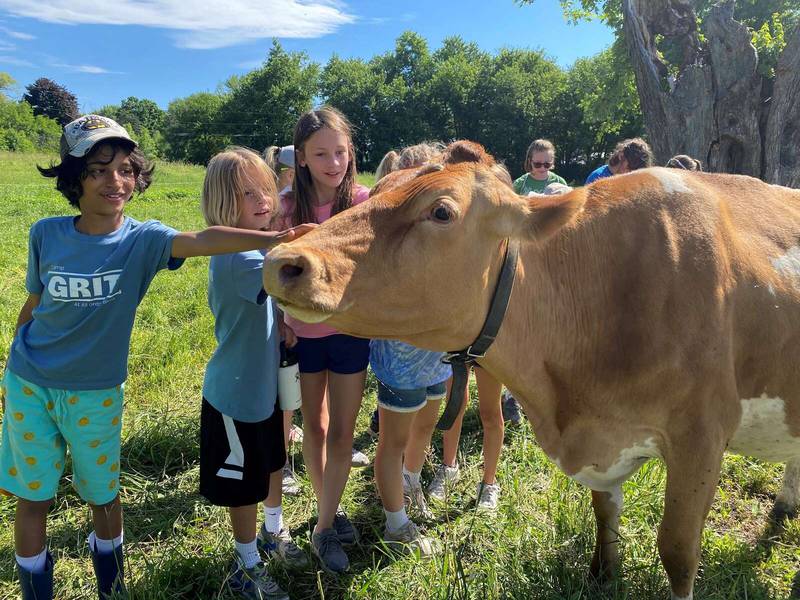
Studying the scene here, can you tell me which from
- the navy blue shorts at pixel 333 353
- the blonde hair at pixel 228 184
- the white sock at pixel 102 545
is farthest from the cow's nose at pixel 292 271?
the white sock at pixel 102 545

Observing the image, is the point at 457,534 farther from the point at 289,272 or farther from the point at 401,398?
the point at 289,272

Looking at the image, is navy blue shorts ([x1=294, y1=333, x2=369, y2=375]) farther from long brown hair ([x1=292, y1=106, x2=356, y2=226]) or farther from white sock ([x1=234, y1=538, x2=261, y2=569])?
white sock ([x1=234, y1=538, x2=261, y2=569])

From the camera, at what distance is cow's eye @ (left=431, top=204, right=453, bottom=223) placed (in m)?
1.86

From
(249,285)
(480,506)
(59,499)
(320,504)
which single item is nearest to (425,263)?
(249,285)

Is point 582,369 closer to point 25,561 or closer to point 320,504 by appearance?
point 320,504

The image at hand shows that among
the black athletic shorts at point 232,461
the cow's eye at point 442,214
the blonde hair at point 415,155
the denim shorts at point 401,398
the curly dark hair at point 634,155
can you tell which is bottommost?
the black athletic shorts at point 232,461

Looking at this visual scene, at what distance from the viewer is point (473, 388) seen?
17.4 feet

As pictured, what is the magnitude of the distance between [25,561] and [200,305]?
5.20 metres

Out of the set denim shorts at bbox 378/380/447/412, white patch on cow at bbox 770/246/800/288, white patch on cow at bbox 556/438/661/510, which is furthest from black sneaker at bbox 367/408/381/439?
white patch on cow at bbox 770/246/800/288

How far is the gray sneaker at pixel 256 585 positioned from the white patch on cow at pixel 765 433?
7.60 feet

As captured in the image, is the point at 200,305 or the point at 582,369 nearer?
the point at 582,369

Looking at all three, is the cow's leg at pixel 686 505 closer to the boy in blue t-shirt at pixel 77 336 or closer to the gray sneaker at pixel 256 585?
the gray sneaker at pixel 256 585

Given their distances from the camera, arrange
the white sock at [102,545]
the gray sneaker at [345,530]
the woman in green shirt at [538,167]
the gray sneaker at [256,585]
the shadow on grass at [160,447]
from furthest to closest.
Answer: the woman in green shirt at [538,167] → the shadow on grass at [160,447] → the gray sneaker at [345,530] → the gray sneaker at [256,585] → the white sock at [102,545]

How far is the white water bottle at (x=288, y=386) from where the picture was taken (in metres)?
2.85
